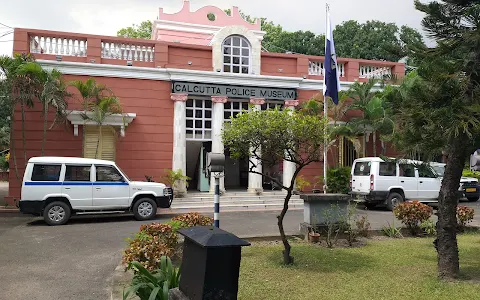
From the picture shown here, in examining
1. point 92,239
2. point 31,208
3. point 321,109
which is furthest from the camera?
point 321,109

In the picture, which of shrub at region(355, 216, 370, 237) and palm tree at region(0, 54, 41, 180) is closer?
shrub at region(355, 216, 370, 237)

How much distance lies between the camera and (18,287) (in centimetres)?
547

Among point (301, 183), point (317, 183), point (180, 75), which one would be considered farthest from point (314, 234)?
point (180, 75)

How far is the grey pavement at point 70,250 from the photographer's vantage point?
17.8 feet

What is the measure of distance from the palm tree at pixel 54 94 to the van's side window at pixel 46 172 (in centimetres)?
240

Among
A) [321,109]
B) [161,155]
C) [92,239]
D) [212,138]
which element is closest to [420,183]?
[321,109]

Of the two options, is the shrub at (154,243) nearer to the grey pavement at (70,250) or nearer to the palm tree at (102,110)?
the grey pavement at (70,250)

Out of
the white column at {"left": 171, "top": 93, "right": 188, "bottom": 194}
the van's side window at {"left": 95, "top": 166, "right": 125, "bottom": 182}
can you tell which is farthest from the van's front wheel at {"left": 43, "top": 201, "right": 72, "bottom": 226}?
the white column at {"left": 171, "top": 93, "right": 188, "bottom": 194}

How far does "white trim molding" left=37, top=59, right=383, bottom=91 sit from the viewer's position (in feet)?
48.0

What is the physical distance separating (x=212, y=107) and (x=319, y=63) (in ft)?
18.4

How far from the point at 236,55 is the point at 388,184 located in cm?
794

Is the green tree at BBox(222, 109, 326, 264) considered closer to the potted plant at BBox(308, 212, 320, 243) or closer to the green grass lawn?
the green grass lawn

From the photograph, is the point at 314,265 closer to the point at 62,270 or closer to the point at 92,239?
the point at 62,270

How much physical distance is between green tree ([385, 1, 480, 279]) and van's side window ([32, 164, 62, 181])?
893 cm
